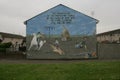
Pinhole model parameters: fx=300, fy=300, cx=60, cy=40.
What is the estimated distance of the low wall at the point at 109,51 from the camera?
131ft

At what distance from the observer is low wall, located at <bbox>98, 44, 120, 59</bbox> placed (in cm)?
3994

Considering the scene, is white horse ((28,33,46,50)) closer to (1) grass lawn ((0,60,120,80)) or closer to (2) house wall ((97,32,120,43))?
(1) grass lawn ((0,60,120,80))

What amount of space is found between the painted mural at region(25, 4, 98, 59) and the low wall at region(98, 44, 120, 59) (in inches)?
42.4

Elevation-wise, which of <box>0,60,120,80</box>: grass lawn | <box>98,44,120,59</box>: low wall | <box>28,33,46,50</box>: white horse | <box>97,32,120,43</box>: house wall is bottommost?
<box>0,60,120,80</box>: grass lawn

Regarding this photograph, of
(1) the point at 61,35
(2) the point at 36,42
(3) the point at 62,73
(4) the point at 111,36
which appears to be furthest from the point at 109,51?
(4) the point at 111,36

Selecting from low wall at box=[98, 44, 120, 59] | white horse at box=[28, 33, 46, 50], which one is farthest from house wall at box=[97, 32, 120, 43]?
white horse at box=[28, 33, 46, 50]

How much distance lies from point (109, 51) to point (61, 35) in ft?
22.5

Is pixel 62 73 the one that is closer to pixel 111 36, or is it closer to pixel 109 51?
pixel 109 51

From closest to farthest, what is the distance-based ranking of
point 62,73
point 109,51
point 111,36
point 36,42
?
point 62,73 → point 36,42 → point 109,51 → point 111,36

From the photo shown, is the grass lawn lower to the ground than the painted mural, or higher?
lower

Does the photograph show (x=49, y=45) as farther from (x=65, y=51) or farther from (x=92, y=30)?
(x=92, y=30)

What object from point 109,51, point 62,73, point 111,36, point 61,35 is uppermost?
point 111,36

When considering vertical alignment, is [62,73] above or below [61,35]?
below

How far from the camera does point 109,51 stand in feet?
132
